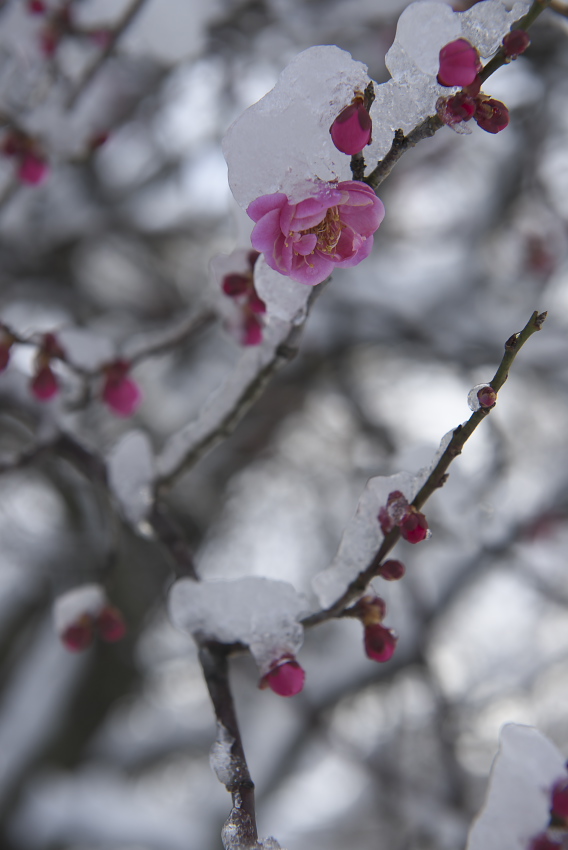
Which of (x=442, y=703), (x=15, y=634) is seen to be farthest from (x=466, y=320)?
(x=15, y=634)

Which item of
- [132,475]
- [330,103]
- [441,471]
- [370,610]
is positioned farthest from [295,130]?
[132,475]

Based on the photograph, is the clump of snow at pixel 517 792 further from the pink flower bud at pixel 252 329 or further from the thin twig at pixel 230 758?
the pink flower bud at pixel 252 329

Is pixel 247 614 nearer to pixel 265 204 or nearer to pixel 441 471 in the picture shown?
pixel 441 471

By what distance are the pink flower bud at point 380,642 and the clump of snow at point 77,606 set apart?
0.77 m

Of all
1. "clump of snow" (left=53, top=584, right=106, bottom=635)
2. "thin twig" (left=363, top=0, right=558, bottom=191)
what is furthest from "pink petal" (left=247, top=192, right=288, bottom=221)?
"clump of snow" (left=53, top=584, right=106, bottom=635)

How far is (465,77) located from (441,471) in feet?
1.73

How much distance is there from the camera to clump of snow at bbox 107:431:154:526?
1338mm

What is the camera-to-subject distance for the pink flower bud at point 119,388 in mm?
1572

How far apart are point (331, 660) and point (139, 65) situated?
11.4 ft

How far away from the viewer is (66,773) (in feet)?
12.7

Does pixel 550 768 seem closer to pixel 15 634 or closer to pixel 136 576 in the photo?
pixel 136 576

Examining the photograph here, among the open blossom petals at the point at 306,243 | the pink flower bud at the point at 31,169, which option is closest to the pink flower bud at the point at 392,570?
the open blossom petals at the point at 306,243

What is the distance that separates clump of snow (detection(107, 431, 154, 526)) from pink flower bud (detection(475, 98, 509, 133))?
952 millimetres

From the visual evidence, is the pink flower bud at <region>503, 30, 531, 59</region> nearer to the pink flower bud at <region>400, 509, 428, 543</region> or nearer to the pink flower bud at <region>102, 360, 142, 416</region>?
the pink flower bud at <region>400, 509, 428, 543</region>
